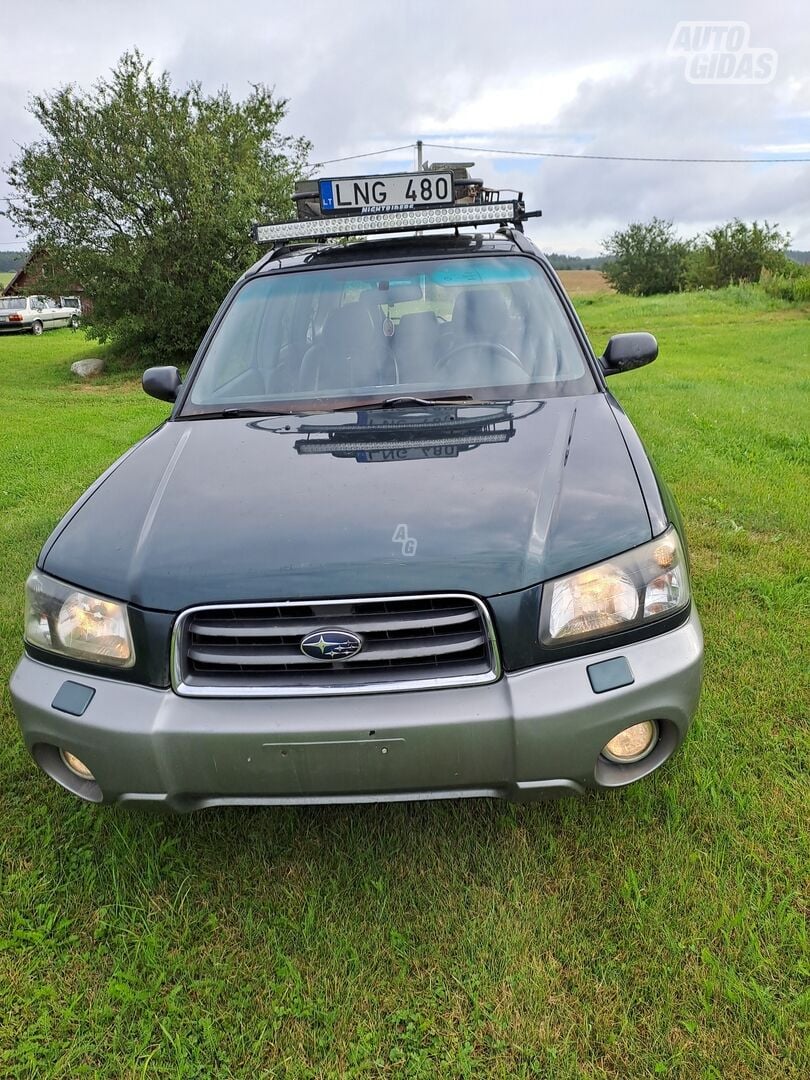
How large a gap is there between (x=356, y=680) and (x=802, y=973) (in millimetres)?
1318

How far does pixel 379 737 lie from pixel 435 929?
673 millimetres

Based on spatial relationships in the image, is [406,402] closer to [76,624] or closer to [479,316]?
[479,316]

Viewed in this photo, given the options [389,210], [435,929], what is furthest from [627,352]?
[435,929]

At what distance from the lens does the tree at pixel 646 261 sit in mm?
59875

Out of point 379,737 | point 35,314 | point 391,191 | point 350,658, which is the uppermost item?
point 391,191

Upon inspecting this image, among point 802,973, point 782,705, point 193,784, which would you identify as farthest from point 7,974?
point 782,705

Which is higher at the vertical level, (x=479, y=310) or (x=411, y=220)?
(x=411, y=220)

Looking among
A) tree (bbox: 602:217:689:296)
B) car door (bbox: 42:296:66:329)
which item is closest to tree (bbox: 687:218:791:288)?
tree (bbox: 602:217:689:296)

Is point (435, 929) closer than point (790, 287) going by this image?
Yes

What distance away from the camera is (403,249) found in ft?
11.8

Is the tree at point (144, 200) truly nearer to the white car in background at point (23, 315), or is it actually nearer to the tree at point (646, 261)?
the white car in background at point (23, 315)

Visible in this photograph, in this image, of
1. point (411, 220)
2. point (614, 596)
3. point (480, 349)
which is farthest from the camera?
point (411, 220)

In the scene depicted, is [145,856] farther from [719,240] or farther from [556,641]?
[719,240]

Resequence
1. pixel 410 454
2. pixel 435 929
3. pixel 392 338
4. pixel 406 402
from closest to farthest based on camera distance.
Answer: pixel 435 929 < pixel 410 454 < pixel 406 402 < pixel 392 338
